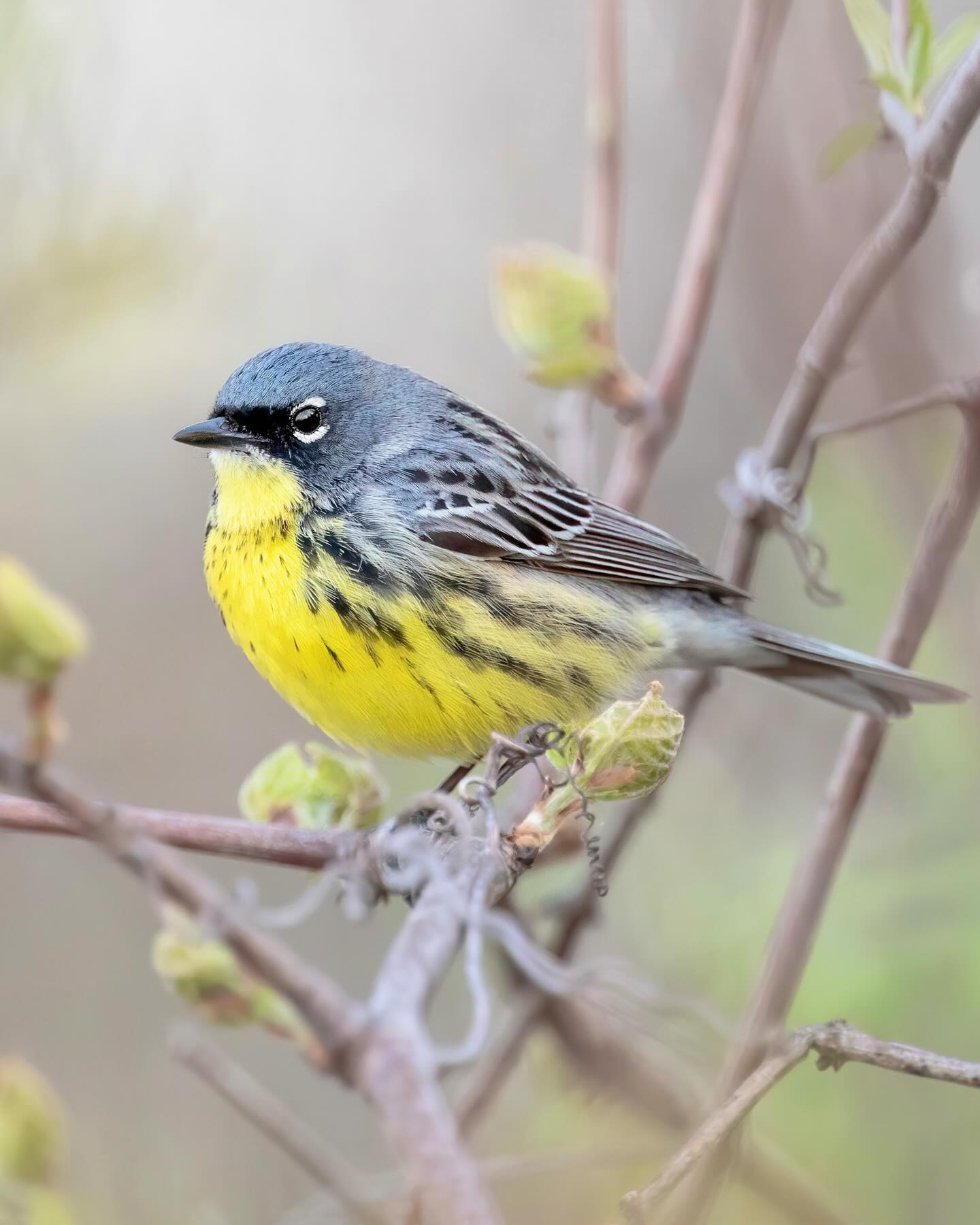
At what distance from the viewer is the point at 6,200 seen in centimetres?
281

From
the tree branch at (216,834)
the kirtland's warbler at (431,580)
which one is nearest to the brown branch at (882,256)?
the kirtland's warbler at (431,580)

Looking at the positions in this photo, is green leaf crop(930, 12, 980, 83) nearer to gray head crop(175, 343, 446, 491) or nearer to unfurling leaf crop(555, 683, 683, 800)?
unfurling leaf crop(555, 683, 683, 800)

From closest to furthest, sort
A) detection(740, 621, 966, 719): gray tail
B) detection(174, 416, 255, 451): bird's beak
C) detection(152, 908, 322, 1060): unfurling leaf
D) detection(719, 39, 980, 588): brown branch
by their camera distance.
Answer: detection(152, 908, 322, 1060): unfurling leaf < detection(719, 39, 980, 588): brown branch < detection(740, 621, 966, 719): gray tail < detection(174, 416, 255, 451): bird's beak

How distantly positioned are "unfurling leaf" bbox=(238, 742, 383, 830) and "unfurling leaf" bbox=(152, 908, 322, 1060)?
32 centimetres

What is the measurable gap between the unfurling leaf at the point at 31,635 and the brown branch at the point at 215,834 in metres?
0.13

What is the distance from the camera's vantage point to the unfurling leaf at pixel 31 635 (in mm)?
1223

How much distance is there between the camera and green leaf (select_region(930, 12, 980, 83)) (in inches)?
86.4

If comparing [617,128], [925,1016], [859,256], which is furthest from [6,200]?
[925,1016]

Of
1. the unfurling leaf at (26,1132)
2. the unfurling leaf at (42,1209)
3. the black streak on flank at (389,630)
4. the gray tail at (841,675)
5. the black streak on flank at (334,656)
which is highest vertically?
the gray tail at (841,675)

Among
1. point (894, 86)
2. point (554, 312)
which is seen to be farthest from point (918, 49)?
point (554, 312)

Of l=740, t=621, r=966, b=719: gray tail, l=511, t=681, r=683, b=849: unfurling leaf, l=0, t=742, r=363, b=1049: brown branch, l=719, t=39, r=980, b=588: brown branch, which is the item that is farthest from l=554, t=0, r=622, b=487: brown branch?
l=0, t=742, r=363, b=1049: brown branch

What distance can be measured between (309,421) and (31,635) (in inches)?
77.8

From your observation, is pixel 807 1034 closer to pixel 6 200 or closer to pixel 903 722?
pixel 903 722

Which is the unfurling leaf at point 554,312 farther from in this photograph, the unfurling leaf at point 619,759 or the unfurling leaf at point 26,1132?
the unfurling leaf at point 26,1132
